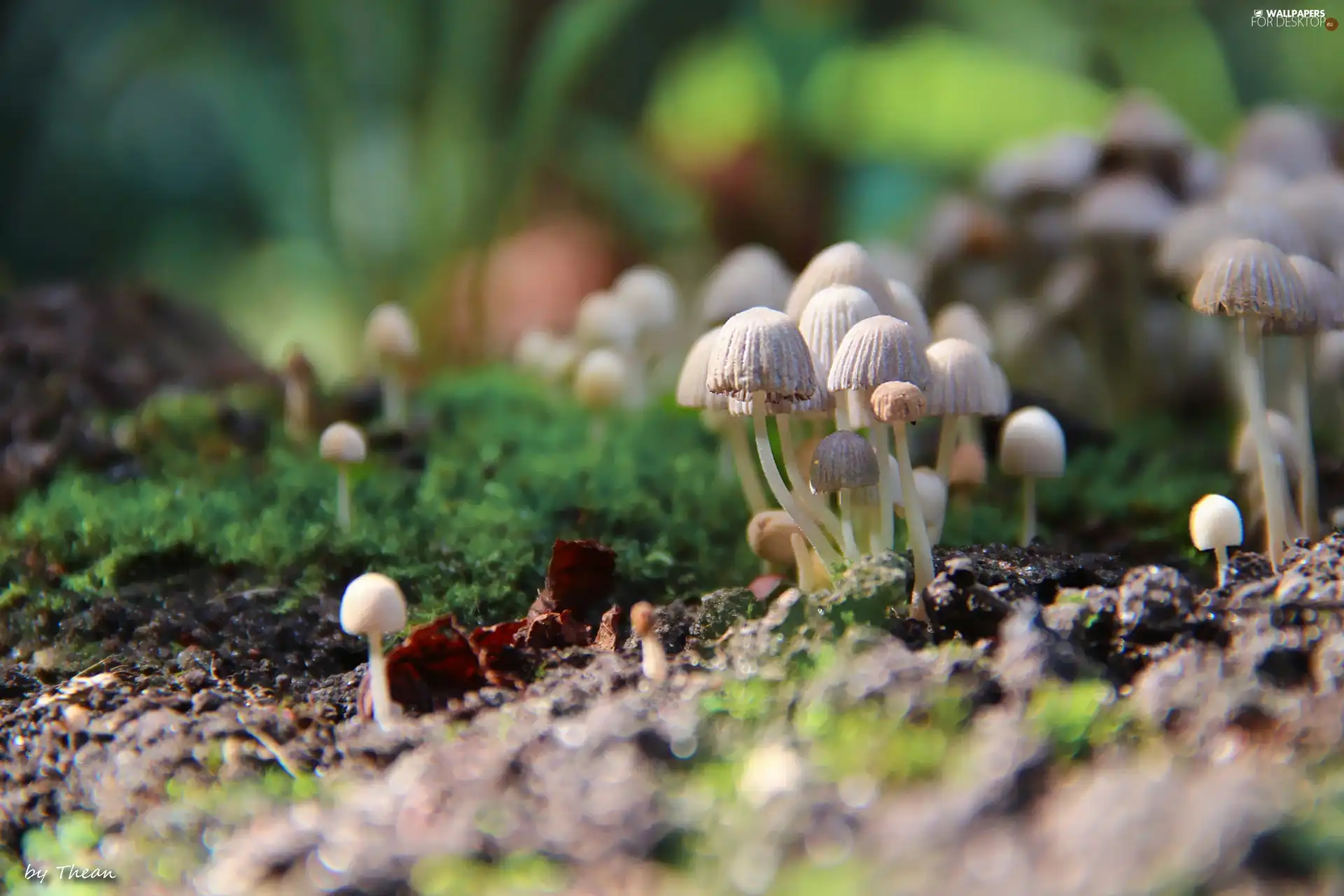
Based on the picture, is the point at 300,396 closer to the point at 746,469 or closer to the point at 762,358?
the point at 746,469

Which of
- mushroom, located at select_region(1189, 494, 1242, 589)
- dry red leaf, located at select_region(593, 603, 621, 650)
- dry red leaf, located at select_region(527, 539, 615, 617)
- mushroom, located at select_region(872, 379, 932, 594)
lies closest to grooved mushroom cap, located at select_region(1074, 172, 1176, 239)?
mushroom, located at select_region(1189, 494, 1242, 589)

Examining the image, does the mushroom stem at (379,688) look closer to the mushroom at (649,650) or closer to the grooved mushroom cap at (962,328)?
the mushroom at (649,650)

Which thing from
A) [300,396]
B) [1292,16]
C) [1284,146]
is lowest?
[300,396]

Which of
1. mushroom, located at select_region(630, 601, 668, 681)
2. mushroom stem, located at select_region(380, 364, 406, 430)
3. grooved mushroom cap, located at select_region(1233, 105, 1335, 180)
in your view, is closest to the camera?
mushroom, located at select_region(630, 601, 668, 681)

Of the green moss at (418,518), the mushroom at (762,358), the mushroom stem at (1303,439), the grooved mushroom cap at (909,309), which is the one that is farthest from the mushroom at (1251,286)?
the green moss at (418,518)

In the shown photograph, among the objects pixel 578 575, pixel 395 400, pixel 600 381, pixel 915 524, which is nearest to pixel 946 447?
pixel 915 524

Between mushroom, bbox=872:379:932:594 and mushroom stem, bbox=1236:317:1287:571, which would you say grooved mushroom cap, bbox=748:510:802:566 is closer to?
mushroom, bbox=872:379:932:594
